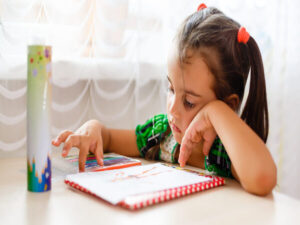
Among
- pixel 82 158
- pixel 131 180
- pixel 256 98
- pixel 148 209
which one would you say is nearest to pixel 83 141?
pixel 82 158

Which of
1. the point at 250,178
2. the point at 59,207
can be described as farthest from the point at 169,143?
the point at 59,207

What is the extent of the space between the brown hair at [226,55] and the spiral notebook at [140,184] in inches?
9.8

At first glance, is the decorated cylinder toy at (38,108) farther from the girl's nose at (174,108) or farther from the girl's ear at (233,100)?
the girl's ear at (233,100)

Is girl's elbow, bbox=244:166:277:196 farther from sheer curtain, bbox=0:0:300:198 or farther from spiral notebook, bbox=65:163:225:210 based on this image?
sheer curtain, bbox=0:0:300:198

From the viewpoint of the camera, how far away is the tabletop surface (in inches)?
18.1

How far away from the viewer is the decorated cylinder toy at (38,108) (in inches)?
20.3

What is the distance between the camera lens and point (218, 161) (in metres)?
0.77

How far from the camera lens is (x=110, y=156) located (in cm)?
86

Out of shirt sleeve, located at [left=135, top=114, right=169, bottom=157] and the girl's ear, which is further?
shirt sleeve, located at [left=135, top=114, right=169, bottom=157]

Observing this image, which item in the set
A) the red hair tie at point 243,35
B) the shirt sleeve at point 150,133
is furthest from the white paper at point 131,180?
the red hair tie at point 243,35

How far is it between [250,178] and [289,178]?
68 centimetres

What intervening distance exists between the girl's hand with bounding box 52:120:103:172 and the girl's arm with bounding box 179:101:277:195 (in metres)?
0.21

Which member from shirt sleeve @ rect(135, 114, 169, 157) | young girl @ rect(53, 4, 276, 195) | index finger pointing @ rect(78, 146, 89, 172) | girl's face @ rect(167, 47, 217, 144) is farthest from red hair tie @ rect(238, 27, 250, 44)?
index finger pointing @ rect(78, 146, 89, 172)

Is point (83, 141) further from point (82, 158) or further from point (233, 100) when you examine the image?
point (233, 100)
